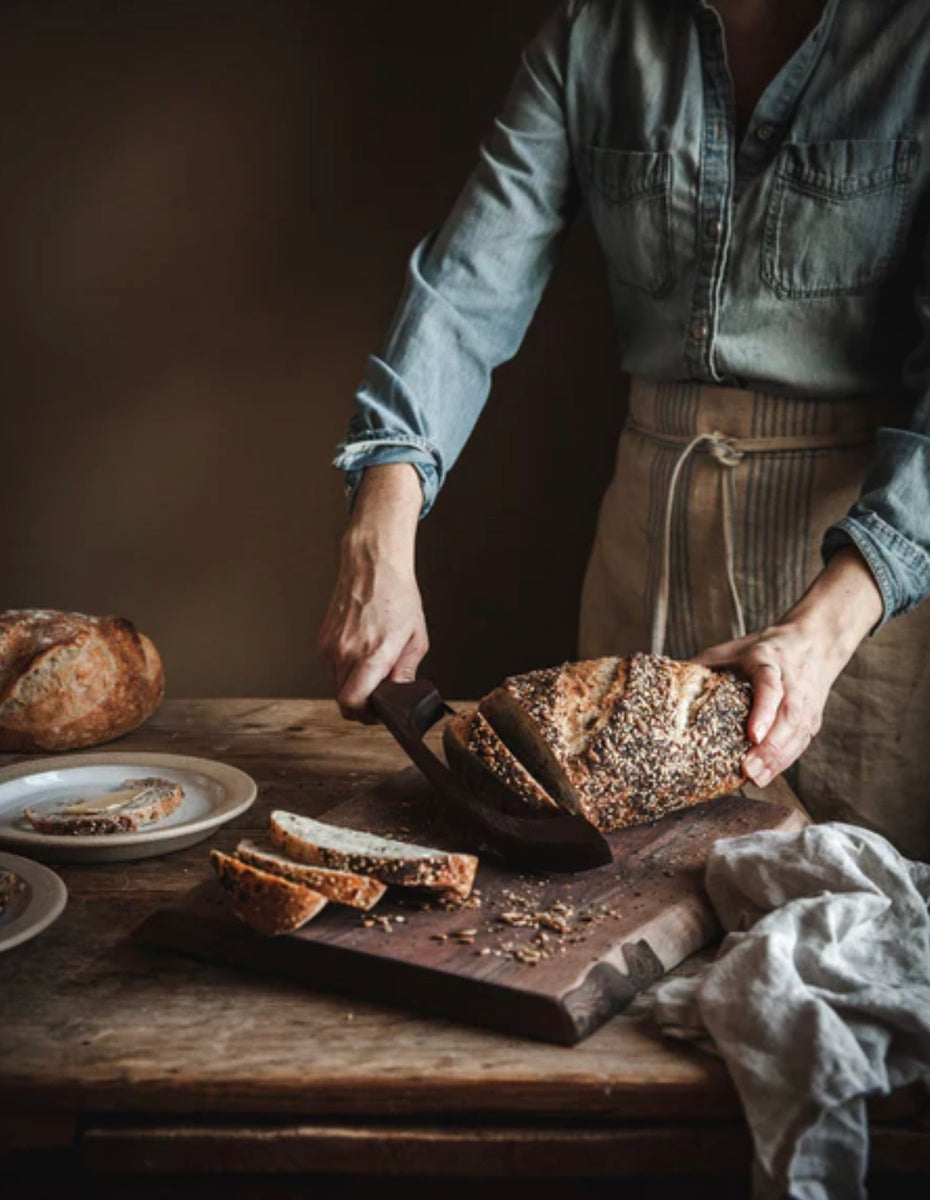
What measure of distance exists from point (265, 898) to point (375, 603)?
0.64 m

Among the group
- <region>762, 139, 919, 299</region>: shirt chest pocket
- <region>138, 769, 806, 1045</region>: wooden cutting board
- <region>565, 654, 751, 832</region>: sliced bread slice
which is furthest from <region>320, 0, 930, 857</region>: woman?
<region>138, 769, 806, 1045</region>: wooden cutting board

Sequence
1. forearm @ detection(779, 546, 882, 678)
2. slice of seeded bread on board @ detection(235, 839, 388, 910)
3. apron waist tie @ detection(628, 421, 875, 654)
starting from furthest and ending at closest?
apron waist tie @ detection(628, 421, 875, 654)
forearm @ detection(779, 546, 882, 678)
slice of seeded bread on board @ detection(235, 839, 388, 910)

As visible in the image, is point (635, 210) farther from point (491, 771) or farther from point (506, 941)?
point (506, 941)

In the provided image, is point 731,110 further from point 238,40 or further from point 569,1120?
point 569,1120

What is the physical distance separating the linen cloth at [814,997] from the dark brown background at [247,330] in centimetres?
165

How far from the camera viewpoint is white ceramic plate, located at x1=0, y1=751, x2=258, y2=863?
1534mm

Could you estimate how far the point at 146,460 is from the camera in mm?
2990

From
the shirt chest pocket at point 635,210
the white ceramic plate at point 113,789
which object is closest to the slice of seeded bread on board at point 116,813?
the white ceramic plate at point 113,789

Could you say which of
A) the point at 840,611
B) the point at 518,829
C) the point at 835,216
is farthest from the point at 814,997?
the point at 835,216

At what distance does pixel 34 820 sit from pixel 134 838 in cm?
13

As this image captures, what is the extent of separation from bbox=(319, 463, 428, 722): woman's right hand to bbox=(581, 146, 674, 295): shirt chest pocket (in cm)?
53

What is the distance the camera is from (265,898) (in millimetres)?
1272

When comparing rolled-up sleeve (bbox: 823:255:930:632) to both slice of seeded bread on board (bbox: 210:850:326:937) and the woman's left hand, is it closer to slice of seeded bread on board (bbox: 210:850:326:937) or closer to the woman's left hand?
the woman's left hand

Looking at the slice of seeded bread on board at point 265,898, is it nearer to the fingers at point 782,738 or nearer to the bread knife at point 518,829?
the bread knife at point 518,829
